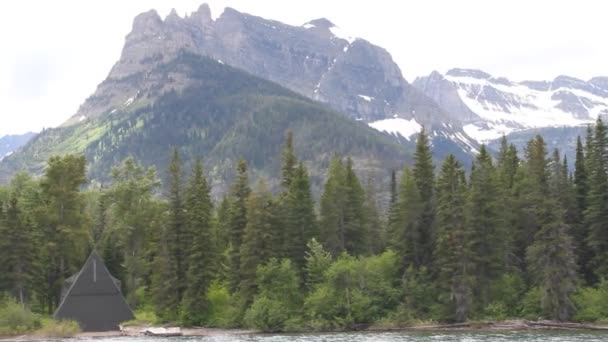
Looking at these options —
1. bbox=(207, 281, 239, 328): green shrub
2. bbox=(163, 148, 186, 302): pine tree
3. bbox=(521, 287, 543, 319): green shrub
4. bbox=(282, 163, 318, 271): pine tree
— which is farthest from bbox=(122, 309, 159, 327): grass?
bbox=(521, 287, 543, 319): green shrub

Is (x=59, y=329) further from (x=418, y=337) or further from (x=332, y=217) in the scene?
(x=418, y=337)

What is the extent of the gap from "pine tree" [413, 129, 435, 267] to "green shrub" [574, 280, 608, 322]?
52.4 ft

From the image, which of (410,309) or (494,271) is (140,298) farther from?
(494,271)

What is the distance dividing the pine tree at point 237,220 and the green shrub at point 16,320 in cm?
2119

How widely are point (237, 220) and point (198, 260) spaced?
717 cm

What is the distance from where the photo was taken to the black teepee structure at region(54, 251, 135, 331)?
84.5 m

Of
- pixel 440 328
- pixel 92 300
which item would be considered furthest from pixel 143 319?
pixel 440 328

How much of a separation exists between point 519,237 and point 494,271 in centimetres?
813

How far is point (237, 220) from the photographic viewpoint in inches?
3743

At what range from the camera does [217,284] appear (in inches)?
3814

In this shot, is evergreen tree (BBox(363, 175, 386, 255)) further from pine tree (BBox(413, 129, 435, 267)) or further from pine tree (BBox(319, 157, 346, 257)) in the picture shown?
pine tree (BBox(413, 129, 435, 267))

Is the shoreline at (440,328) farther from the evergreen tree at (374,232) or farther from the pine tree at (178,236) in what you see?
the evergreen tree at (374,232)

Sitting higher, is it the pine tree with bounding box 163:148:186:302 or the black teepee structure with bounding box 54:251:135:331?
the pine tree with bounding box 163:148:186:302

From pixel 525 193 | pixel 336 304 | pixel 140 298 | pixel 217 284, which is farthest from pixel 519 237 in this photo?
pixel 140 298
